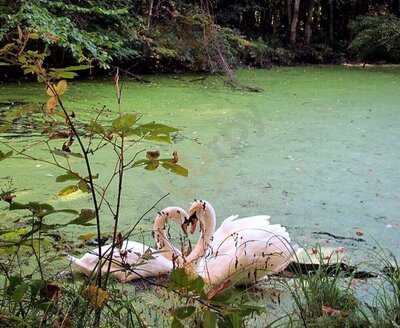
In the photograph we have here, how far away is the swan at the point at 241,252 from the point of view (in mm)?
1724

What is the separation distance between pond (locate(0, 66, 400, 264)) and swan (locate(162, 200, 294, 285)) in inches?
13.1

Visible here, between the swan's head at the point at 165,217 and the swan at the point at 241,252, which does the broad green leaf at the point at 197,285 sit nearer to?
the swan at the point at 241,252

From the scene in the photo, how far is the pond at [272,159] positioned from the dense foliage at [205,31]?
19.9 inches

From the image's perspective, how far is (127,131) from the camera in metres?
0.81

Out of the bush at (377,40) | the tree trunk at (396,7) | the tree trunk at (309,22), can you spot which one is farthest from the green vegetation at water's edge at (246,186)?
the tree trunk at (396,7)

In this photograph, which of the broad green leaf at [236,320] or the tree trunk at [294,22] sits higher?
the tree trunk at [294,22]

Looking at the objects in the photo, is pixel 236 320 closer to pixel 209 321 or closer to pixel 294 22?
pixel 209 321

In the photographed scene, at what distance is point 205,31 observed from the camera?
5957 millimetres

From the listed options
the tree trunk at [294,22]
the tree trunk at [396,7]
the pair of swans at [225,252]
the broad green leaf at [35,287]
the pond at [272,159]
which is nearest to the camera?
the broad green leaf at [35,287]

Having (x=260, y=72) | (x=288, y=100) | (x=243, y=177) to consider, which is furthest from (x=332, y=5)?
(x=243, y=177)

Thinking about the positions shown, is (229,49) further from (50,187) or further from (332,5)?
(50,187)

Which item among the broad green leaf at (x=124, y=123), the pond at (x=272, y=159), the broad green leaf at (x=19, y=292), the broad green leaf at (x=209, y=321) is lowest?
the pond at (x=272, y=159)

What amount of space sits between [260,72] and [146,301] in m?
5.96

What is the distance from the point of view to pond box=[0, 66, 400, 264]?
7.71 feet
